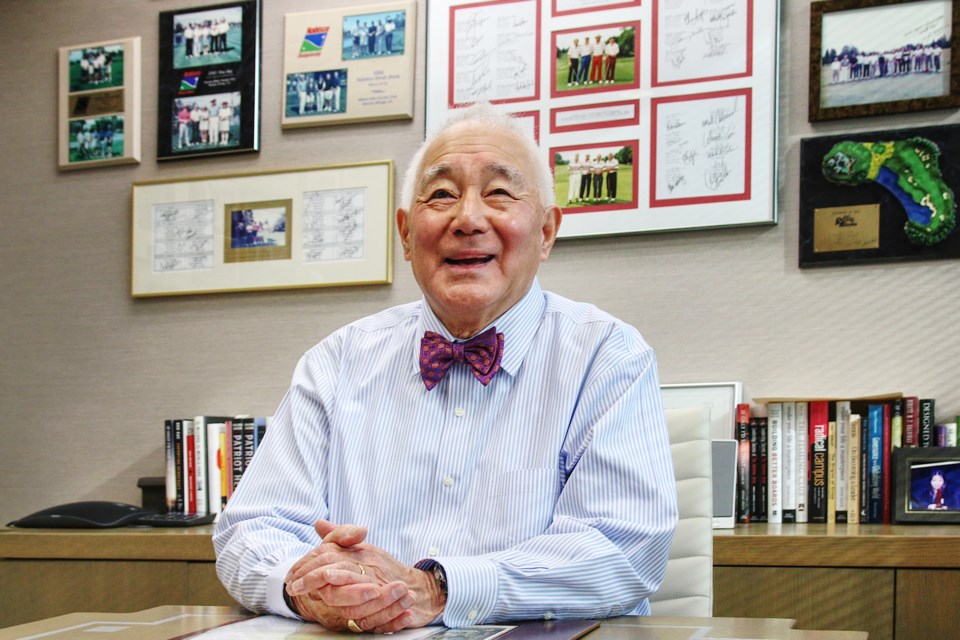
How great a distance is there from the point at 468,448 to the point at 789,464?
1.18 m

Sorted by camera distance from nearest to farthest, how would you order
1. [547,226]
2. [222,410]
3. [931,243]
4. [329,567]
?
[329,567], [547,226], [931,243], [222,410]

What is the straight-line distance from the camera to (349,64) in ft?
10.2

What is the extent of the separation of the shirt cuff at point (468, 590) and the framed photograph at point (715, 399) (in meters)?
1.45

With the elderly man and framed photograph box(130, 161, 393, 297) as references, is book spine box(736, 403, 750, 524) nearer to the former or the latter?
the elderly man

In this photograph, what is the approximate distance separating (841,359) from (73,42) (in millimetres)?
2527

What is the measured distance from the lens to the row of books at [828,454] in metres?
2.40

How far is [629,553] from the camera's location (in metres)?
1.35

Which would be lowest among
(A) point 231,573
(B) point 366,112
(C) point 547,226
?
(A) point 231,573

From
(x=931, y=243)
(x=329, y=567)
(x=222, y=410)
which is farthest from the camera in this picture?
(x=222, y=410)

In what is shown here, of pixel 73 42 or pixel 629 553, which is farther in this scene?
pixel 73 42

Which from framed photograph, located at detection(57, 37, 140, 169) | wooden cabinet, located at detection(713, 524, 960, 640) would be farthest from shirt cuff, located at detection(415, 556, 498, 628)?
framed photograph, located at detection(57, 37, 140, 169)

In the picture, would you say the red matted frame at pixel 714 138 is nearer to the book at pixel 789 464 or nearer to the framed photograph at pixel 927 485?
the book at pixel 789 464

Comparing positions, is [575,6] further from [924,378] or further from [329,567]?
[329,567]

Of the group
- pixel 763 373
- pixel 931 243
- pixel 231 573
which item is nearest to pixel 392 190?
pixel 763 373
